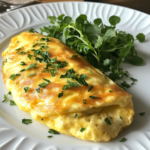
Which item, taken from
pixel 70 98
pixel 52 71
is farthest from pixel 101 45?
pixel 70 98

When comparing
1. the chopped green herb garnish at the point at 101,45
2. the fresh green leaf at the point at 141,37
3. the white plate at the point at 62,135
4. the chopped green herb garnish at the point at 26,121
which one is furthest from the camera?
the fresh green leaf at the point at 141,37

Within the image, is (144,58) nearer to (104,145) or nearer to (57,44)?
(57,44)

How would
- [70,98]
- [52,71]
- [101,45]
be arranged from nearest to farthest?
[70,98], [52,71], [101,45]

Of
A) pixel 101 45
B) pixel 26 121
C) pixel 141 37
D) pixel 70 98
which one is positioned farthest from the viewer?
pixel 141 37

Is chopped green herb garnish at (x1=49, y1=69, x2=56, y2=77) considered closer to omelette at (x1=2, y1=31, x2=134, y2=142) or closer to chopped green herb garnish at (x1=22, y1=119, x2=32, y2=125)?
omelette at (x1=2, y1=31, x2=134, y2=142)

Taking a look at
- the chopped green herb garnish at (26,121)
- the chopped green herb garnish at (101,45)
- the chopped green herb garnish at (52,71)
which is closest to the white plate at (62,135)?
the chopped green herb garnish at (26,121)

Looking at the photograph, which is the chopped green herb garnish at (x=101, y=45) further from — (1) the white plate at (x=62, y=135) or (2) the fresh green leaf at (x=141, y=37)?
(1) the white plate at (x=62, y=135)

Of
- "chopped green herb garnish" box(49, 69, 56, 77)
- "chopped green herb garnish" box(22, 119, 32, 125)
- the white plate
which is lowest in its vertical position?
"chopped green herb garnish" box(22, 119, 32, 125)

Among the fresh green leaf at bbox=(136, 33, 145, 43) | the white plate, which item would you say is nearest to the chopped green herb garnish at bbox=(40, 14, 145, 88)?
the fresh green leaf at bbox=(136, 33, 145, 43)

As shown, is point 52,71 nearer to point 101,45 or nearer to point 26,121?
point 26,121
